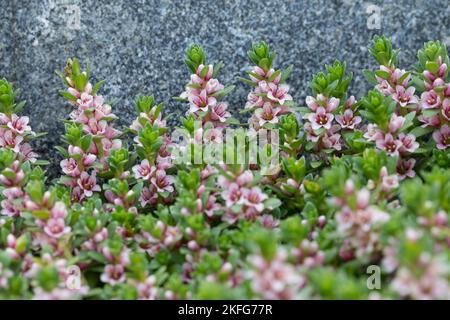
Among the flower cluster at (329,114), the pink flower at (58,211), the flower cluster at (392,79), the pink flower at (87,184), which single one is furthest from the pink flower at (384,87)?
the pink flower at (58,211)

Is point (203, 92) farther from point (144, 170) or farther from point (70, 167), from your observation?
point (70, 167)

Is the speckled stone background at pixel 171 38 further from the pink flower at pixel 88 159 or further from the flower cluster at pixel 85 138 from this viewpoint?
the pink flower at pixel 88 159

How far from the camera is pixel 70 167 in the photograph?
9.27 feet

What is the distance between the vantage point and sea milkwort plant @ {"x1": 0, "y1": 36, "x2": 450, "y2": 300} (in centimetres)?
196

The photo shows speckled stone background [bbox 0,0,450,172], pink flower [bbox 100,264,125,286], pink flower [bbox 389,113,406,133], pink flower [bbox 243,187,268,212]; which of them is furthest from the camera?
speckled stone background [bbox 0,0,450,172]

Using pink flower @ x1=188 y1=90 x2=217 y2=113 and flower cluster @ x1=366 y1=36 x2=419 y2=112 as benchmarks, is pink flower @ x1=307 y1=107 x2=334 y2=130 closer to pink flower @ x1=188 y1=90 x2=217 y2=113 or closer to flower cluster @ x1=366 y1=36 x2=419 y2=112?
flower cluster @ x1=366 y1=36 x2=419 y2=112

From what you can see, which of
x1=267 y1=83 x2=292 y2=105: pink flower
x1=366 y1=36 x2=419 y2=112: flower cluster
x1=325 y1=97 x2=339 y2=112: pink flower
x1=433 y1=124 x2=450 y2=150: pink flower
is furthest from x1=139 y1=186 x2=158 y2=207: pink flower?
x1=433 y1=124 x2=450 y2=150: pink flower

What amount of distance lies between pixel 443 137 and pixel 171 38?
1211mm

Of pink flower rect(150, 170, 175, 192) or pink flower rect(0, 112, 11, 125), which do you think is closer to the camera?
pink flower rect(150, 170, 175, 192)

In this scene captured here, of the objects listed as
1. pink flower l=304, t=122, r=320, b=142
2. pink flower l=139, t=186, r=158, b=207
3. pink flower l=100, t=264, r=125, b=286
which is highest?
pink flower l=304, t=122, r=320, b=142

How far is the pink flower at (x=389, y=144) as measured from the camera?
261cm

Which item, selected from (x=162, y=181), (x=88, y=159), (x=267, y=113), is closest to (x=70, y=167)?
(x=88, y=159)
